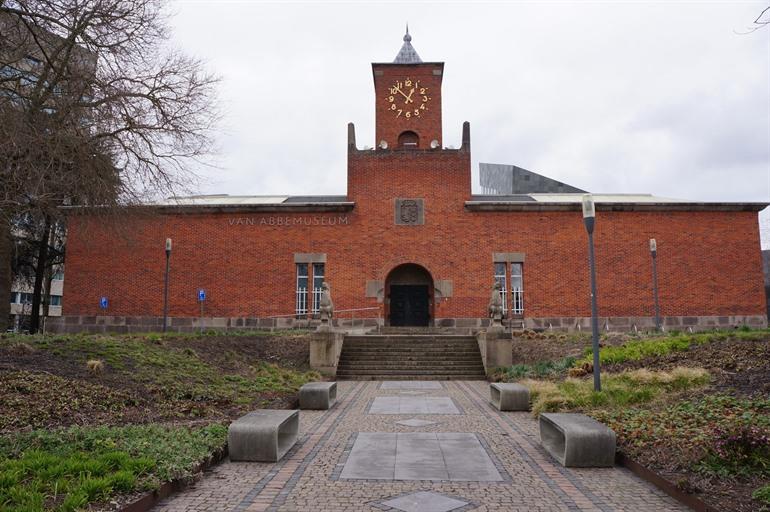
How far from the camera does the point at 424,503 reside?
17.5 ft

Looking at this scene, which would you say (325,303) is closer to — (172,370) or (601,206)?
(172,370)

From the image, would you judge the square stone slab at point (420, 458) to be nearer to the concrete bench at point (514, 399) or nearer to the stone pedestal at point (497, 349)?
the concrete bench at point (514, 399)

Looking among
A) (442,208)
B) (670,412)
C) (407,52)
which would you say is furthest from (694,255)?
(670,412)

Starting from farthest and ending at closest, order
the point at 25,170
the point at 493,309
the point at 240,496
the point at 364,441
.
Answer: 1. the point at 493,309
2. the point at 25,170
3. the point at 364,441
4. the point at 240,496

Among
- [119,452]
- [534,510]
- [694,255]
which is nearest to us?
[534,510]

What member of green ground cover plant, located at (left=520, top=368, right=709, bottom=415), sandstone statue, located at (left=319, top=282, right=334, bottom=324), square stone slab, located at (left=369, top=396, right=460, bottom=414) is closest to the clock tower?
sandstone statue, located at (left=319, top=282, right=334, bottom=324)

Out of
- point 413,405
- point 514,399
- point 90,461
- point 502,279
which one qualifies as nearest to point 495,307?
point 413,405

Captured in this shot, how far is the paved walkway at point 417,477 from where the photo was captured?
5391 mm

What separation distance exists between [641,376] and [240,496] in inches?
311

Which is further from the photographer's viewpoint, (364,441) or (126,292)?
(126,292)

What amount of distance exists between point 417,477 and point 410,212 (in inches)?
789

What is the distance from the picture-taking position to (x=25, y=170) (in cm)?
1221

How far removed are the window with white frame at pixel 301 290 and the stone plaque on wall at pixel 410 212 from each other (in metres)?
4.58

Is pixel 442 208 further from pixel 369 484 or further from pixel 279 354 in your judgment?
pixel 369 484
